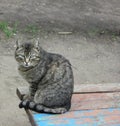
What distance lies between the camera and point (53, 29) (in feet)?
21.9

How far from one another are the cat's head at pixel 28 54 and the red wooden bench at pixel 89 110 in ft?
1.06

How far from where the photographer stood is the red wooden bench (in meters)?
3.28

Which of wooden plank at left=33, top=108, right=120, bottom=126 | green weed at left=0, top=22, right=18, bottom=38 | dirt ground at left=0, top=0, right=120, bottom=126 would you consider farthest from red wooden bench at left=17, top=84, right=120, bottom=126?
green weed at left=0, top=22, right=18, bottom=38

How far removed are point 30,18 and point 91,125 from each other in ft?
12.7

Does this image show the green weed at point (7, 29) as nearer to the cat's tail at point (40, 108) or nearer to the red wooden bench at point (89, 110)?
the red wooden bench at point (89, 110)

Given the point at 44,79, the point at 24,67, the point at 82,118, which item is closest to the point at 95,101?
the point at 82,118

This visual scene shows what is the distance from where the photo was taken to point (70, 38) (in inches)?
258

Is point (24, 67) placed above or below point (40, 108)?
above

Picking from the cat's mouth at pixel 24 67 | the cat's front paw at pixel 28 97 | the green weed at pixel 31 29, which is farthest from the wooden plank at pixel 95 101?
the green weed at pixel 31 29

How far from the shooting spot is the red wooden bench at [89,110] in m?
3.28

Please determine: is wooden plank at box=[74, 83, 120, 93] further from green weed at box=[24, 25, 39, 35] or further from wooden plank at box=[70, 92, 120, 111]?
green weed at box=[24, 25, 39, 35]

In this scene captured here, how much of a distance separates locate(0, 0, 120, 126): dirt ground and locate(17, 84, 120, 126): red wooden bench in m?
1.06

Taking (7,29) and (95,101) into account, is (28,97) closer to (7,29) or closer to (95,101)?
(95,101)

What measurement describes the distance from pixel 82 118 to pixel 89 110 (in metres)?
0.17
